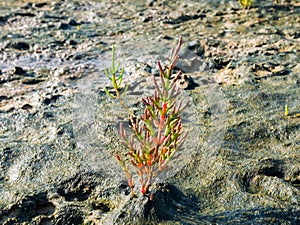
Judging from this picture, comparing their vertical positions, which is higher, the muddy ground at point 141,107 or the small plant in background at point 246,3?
the small plant in background at point 246,3

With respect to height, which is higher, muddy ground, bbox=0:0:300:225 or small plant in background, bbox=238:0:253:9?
small plant in background, bbox=238:0:253:9

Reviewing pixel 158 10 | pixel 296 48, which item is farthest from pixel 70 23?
pixel 296 48

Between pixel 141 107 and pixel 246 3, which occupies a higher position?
pixel 246 3

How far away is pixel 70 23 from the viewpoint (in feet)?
18.6

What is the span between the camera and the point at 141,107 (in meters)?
3.84

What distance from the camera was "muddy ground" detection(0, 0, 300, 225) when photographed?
2.73 metres

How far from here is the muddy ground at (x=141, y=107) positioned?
2.73m

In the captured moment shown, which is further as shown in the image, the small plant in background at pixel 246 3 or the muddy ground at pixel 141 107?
the small plant in background at pixel 246 3

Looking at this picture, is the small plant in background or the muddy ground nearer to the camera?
the muddy ground

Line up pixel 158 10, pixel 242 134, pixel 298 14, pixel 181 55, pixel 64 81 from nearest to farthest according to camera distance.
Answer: pixel 242 134 → pixel 64 81 → pixel 181 55 → pixel 298 14 → pixel 158 10

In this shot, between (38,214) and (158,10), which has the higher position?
(158,10)

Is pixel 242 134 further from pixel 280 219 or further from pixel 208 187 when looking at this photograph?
pixel 280 219

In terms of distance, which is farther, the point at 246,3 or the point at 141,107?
the point at 246,3

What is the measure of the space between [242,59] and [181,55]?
644 mm
